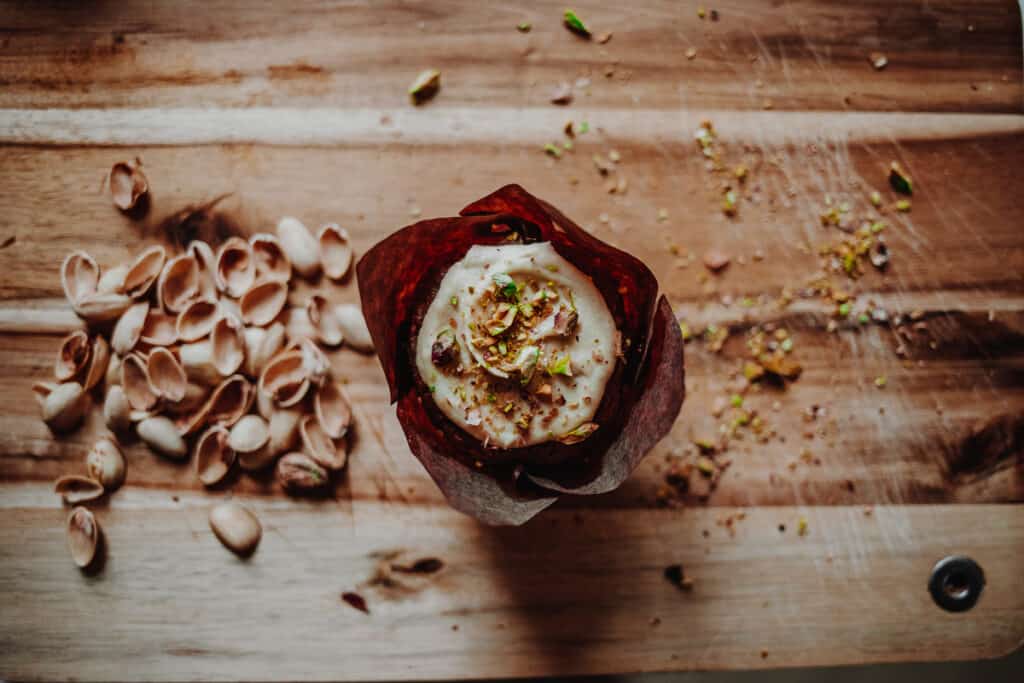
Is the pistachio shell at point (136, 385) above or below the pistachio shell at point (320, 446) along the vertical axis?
above

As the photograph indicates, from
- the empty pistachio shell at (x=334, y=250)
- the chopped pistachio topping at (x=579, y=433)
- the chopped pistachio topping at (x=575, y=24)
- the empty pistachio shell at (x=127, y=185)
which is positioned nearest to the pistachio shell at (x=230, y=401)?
the empty pistachio shell at (x=334, y=250)

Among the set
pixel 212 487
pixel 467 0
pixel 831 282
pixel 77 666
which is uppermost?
pixel 467 0

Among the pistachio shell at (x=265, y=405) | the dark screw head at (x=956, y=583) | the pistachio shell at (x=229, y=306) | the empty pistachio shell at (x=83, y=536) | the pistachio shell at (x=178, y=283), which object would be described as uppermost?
the pistachio shell at (x=178, y=283)

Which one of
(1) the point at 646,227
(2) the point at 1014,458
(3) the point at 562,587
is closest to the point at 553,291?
(1) the point at 646,227

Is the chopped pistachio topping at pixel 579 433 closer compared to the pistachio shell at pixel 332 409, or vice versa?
the chopped pistachio topping at pixel 579 433

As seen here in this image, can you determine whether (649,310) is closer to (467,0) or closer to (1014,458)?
(467,0)

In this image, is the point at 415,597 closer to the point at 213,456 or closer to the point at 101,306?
the point at 213,456

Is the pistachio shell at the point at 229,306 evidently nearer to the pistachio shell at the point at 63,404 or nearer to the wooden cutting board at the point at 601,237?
the wooden cutting board at the point at 601,237

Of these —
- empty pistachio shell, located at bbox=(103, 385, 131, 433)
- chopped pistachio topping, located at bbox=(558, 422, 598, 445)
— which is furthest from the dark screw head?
empty pistachio shell, located at bbox=(103, 385, 131, 433)
